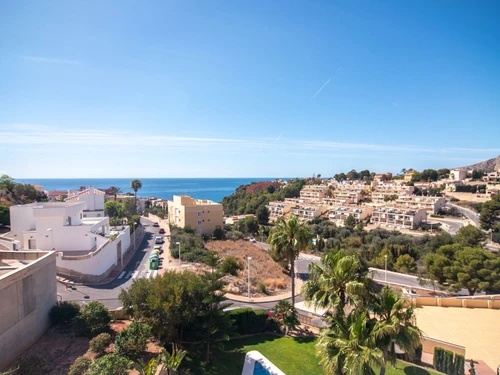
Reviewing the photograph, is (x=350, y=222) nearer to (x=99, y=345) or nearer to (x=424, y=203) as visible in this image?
(x=424, y=203)

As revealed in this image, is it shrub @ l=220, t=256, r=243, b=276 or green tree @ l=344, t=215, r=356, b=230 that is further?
green tree @ l=344, t=215, r=356, b=230

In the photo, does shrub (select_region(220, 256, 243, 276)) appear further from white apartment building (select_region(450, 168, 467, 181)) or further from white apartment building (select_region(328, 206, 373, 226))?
white apartment building (select_region(450, 168, 467, 181))

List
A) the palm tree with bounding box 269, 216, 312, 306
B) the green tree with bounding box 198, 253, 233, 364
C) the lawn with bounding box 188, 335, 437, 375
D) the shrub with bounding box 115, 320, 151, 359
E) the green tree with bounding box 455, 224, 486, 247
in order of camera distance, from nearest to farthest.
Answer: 1. the shrub with bounding box 115, 320, 151, 359
2. the lawn with bounding box 188, 335, 437, 375
3. the green tree with bounding box 198, 253, 233, 364
4. the palm tree with bounding box 269, 216, 312, 306
5. the green tree with bounding box 455, 224, 486, 247

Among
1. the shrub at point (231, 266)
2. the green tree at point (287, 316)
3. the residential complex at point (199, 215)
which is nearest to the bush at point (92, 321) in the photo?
the green tree at point (287, 316)

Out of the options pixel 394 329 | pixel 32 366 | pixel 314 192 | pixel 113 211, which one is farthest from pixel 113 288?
pixel 314 192

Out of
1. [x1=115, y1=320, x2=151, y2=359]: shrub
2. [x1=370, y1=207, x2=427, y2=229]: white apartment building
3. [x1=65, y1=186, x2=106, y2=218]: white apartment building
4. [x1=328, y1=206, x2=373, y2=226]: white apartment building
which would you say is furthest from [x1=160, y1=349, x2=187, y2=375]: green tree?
[x1=370, y1=207, x2=427, y2=229]: white apartment building

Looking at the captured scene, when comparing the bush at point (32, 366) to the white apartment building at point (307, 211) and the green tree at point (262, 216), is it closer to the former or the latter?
the green tree at point (262, 216)

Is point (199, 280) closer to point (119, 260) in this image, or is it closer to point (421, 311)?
point (421, 311)
